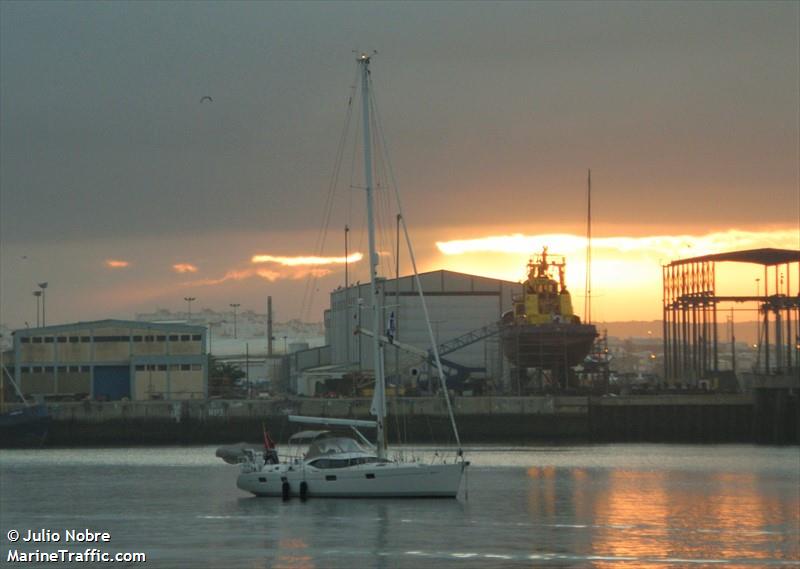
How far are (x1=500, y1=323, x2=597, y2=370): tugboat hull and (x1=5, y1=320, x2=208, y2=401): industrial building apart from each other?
23248mm

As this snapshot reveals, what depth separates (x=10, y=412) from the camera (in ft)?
316

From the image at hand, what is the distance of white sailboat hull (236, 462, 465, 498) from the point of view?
5409 cm

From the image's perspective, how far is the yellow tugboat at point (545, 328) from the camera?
99.9m

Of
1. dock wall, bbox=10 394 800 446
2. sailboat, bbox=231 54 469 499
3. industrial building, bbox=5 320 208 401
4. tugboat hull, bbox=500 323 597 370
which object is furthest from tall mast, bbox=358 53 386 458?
industrial building, bbox=5 320 208 401

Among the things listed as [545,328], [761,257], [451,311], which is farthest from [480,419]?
[451,311]

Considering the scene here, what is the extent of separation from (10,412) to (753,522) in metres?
57.6

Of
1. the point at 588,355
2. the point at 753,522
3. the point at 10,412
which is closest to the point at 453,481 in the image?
the point at 753,522

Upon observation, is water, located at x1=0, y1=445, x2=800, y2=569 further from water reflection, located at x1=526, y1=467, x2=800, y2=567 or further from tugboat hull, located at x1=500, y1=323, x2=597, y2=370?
tugboat hull, located at x1=500, y1=323, x2=597, y2=370

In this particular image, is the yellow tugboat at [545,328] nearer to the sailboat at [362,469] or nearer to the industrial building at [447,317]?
the industrial building at [447,317]

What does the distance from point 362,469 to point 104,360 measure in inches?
2351

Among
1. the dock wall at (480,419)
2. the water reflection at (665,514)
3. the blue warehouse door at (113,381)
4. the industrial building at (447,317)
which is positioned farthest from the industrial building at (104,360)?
the water reflection at (665,514)

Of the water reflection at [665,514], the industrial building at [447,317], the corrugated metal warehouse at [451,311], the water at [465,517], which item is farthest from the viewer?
the corrugated metal warehouse at [451,311]

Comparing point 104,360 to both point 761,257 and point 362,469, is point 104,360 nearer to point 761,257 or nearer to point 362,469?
point 761,257

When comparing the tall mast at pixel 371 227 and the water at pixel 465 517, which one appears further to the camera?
the tall mast at pixel 371 227
